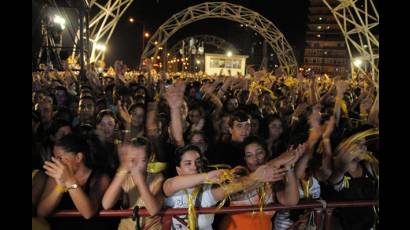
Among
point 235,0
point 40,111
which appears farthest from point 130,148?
point 235,0

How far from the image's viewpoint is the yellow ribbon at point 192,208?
3.32 m

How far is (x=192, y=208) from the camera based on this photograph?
132 inches

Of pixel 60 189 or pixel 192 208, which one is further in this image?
pixel 192 208

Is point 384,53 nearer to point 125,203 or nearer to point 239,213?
point 239,213

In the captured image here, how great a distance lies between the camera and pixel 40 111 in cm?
572

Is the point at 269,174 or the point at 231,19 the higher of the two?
the point at 231,19

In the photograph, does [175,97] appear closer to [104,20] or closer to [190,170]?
[190,170]

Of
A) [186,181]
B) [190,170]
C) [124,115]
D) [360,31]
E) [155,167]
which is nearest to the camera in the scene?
[186,181]

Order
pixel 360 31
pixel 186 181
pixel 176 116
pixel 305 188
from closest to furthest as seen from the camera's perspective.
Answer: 1. pixel 186 181
2. pixel 305 188
3. pixel 176 116
4. pixel 360 31

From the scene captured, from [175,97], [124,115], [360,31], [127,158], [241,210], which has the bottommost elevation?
[241,210]

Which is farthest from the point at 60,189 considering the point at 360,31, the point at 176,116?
the point at 360,31

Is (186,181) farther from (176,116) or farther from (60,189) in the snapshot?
(176,116)

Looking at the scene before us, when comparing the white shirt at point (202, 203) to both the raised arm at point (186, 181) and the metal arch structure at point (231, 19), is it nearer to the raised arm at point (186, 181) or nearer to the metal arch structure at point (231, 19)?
the raised arm at point (186, 181)

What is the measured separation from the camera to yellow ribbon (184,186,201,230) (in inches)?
131
